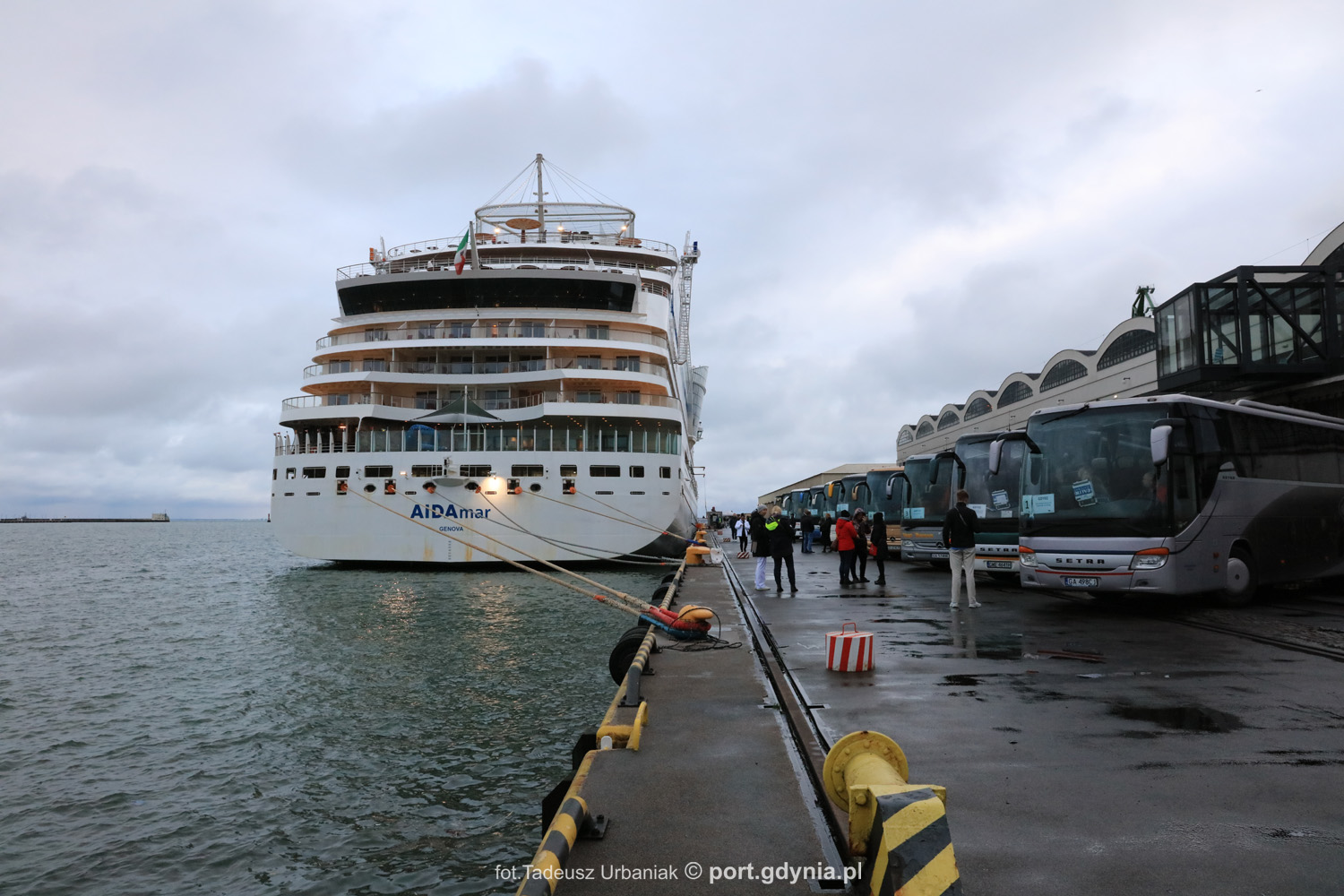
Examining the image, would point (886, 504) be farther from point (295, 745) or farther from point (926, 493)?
point (295, 745)

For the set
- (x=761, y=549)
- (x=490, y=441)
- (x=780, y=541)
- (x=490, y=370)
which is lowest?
(x=761, y=549)

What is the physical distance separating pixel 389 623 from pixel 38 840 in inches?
421

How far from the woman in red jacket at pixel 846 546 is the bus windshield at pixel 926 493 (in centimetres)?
308

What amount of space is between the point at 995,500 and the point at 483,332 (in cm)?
1899

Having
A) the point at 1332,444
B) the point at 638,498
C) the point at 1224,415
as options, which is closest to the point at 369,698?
the point at 1224,415

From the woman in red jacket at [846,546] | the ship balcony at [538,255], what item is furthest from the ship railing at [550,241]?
the woman in red jacket at [846,546]

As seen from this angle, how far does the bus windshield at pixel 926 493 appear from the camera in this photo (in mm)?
20500

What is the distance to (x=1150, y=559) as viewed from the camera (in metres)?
11.5

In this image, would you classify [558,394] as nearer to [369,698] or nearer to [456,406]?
[456,406]

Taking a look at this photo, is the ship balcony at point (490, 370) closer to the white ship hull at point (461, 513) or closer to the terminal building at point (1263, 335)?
the white ship hull at point (461, 513)

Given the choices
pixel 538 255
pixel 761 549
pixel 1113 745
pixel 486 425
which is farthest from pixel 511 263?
pixel 1113 745

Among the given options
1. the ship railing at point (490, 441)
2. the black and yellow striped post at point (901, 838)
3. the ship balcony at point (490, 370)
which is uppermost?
the ship balcony at point (490, 370)

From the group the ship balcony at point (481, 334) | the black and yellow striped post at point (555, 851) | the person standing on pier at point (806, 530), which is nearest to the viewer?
the black and yellow striped post at point (555, 851)

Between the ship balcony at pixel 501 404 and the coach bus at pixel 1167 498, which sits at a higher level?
the ship balcony at pixel 501 404
